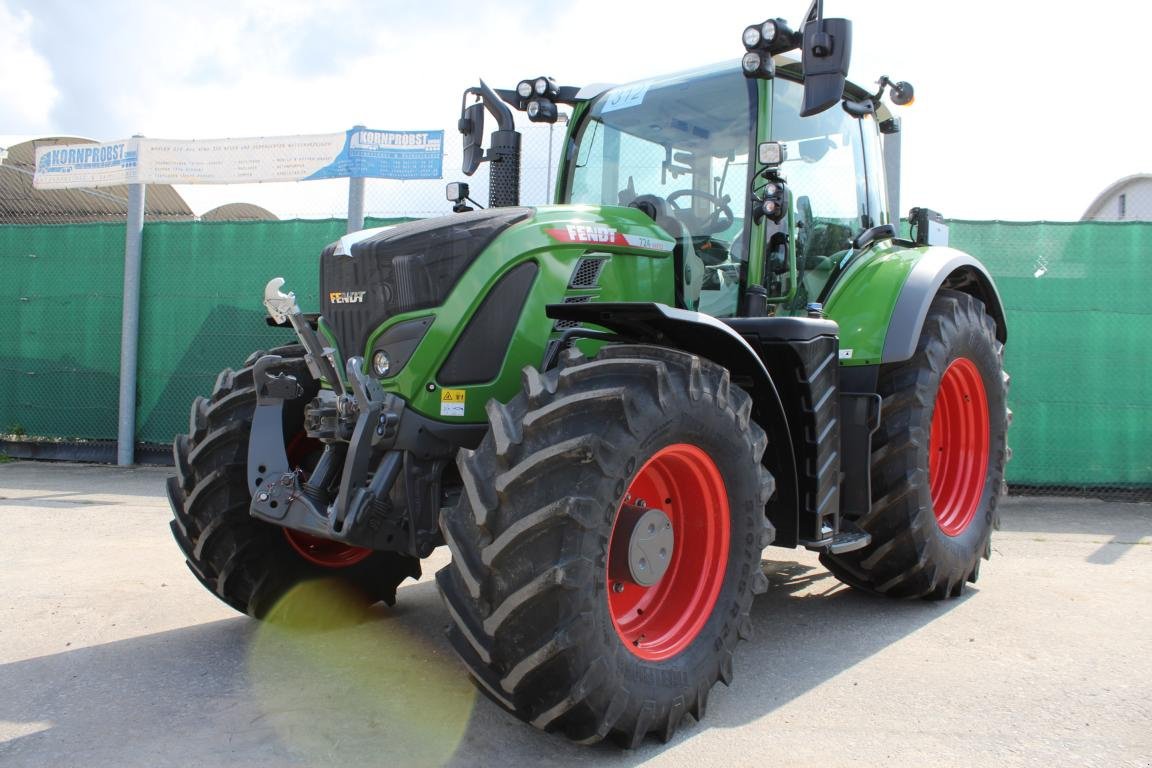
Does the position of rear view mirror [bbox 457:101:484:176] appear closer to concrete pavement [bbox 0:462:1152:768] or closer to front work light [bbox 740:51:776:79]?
front work light [bbox 740:51:776:79]

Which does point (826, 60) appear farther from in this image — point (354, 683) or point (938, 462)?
point (354, 683)

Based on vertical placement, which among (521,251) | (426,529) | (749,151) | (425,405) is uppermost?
(749,151)

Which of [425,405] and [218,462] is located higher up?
[425,405]

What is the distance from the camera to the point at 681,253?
424cm

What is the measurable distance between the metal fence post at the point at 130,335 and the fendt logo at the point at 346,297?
20.7 feet

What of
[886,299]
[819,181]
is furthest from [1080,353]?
[819,181]

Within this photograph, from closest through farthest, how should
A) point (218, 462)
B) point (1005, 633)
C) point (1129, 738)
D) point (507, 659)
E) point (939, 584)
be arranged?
point (507, 659) < point (1129, 738) < point (218, 462) < point (1005, 633) < point (939, 584)

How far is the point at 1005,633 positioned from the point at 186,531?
11.5 ft

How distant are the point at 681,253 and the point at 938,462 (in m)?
2.06

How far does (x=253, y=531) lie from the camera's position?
403cm

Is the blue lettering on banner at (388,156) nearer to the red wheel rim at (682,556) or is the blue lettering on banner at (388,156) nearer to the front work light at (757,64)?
the front work light at (757,64)

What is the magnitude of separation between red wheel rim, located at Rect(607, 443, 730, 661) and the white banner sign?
571 centimetres

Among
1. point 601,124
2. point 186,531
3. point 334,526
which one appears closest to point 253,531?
point 186,531

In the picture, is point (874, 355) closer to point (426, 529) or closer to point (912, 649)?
point (912, 649)
